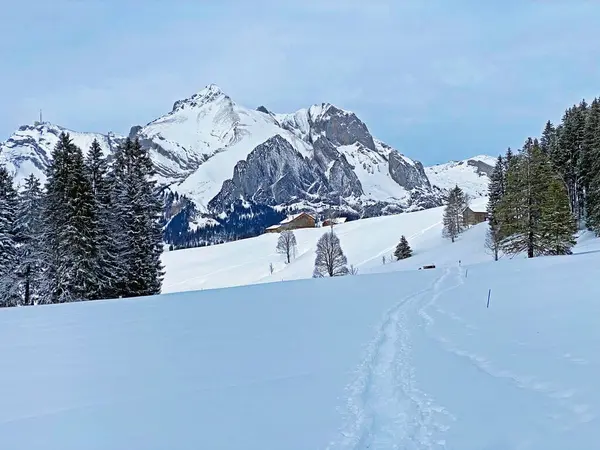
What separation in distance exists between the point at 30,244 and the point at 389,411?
30.2 m

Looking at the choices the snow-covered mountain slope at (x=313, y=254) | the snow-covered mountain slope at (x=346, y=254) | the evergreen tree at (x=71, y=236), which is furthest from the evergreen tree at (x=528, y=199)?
the evergreen tree at (x=71, y=236)

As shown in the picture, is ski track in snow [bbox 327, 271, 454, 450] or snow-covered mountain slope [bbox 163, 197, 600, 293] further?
snow-covered mountain slope [bbox 163, 197, 600, 293]

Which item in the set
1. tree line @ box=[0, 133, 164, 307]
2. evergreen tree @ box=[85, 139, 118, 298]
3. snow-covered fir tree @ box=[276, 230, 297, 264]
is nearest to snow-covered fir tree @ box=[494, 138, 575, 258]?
tree line @ box=[0, 133, 164, 307]

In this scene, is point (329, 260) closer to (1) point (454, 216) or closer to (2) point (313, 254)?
(2) point (313, 254)

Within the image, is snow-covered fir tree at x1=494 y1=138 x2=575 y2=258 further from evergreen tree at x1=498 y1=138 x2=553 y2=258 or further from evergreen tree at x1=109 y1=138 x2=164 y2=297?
evergreen tree at x1=109 y1=138 x2=164 y2=297

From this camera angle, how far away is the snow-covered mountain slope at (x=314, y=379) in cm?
572

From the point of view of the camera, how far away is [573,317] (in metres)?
12.1

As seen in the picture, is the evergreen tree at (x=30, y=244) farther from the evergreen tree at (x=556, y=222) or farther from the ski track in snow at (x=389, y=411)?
the evergreen tree at (x=556, y=222)

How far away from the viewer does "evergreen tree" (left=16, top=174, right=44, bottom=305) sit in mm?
29047

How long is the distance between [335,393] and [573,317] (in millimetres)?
7983

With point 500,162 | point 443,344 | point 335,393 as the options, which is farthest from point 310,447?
point 500,162

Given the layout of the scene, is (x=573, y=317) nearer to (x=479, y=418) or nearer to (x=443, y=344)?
(x=443, y=344)

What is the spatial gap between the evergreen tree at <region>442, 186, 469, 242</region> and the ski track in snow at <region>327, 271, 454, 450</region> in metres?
66.4

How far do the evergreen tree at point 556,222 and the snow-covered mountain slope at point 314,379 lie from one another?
16857 mm
